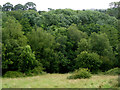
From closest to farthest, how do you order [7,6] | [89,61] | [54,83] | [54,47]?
[54,83]
[89,61]
[54,47]
[7,6]

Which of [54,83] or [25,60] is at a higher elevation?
[54,83]

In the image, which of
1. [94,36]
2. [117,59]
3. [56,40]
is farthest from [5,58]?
[117,59]

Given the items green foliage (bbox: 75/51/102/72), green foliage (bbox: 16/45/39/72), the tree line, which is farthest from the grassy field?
green foliage (bbox: 75/51/102/72)

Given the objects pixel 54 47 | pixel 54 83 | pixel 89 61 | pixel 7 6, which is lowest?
pixel 89 61

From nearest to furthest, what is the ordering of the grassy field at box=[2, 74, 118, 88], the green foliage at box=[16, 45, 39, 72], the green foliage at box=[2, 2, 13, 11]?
the grassy field at box=[2, 74, 118, 88], the green foliage at box=[16, 45, 39, 72], the green foliage at box=[2, 2, 13, 11]

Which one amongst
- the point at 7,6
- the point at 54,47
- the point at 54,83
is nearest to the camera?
the point at 54,83

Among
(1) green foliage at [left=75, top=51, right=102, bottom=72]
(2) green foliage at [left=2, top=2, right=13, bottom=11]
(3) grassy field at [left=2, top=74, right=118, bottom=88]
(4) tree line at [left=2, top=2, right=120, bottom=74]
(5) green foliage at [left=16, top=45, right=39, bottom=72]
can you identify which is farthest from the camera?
(2) green foliage at [left=2, top=2, right=13, bottom=11]

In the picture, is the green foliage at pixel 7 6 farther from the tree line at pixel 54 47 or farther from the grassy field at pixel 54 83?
the grassy field at pixel 54 83

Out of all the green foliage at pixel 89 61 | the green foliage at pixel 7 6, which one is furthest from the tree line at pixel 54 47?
the green foliage at pixel 7 6

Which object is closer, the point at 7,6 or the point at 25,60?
the point at 25,60

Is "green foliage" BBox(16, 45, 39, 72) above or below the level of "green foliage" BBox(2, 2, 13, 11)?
below

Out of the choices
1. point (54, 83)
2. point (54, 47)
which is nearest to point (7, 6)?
point (54, 47)

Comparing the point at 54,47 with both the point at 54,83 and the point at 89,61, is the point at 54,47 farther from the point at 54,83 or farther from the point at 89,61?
the point at 54,83

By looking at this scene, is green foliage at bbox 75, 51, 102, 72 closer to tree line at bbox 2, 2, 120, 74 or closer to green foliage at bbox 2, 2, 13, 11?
tree line at bbox 2, 2, 120, 74
